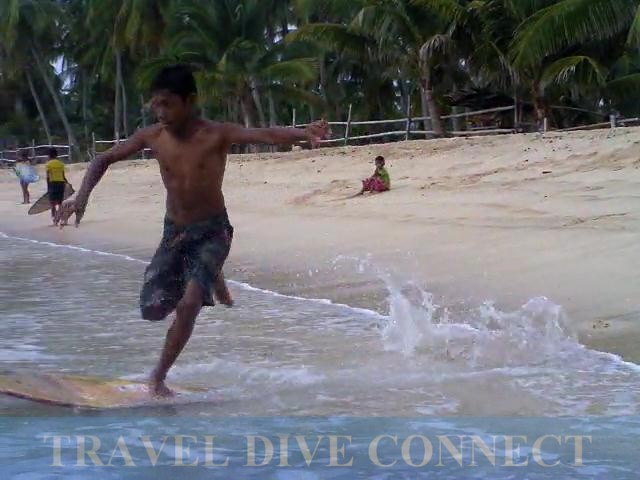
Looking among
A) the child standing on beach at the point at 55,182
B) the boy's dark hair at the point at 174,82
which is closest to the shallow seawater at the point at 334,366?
the boy's dark hair at the point at 174,82

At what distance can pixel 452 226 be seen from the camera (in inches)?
372

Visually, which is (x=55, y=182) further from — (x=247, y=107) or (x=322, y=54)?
(x=322, y=54)

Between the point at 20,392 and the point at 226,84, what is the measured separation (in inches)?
893

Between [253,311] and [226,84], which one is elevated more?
[226,84]

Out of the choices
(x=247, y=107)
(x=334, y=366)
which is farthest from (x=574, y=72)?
(x=334, y=366)

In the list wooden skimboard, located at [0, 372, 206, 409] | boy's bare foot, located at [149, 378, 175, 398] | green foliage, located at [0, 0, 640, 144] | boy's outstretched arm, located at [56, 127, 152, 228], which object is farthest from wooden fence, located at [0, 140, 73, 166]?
boy's bare foot, located at [149, 378, 175, 398]

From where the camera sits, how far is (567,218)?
8859 millimetres

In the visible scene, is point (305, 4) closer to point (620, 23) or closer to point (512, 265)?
point (620, 23)

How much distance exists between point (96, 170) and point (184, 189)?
42cm

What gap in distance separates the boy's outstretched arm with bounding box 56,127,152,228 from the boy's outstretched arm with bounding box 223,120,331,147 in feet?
1.34

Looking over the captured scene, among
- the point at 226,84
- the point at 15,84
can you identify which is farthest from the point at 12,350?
the point at 15,84

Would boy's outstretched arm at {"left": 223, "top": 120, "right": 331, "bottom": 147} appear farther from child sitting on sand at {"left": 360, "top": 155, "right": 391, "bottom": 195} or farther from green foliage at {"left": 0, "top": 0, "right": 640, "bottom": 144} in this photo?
green foliage at {"left": 0, "top": 0, "right": 640, "bottom": 144}

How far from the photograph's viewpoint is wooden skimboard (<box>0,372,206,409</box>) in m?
4.13

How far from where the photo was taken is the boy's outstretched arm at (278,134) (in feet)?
13.9
